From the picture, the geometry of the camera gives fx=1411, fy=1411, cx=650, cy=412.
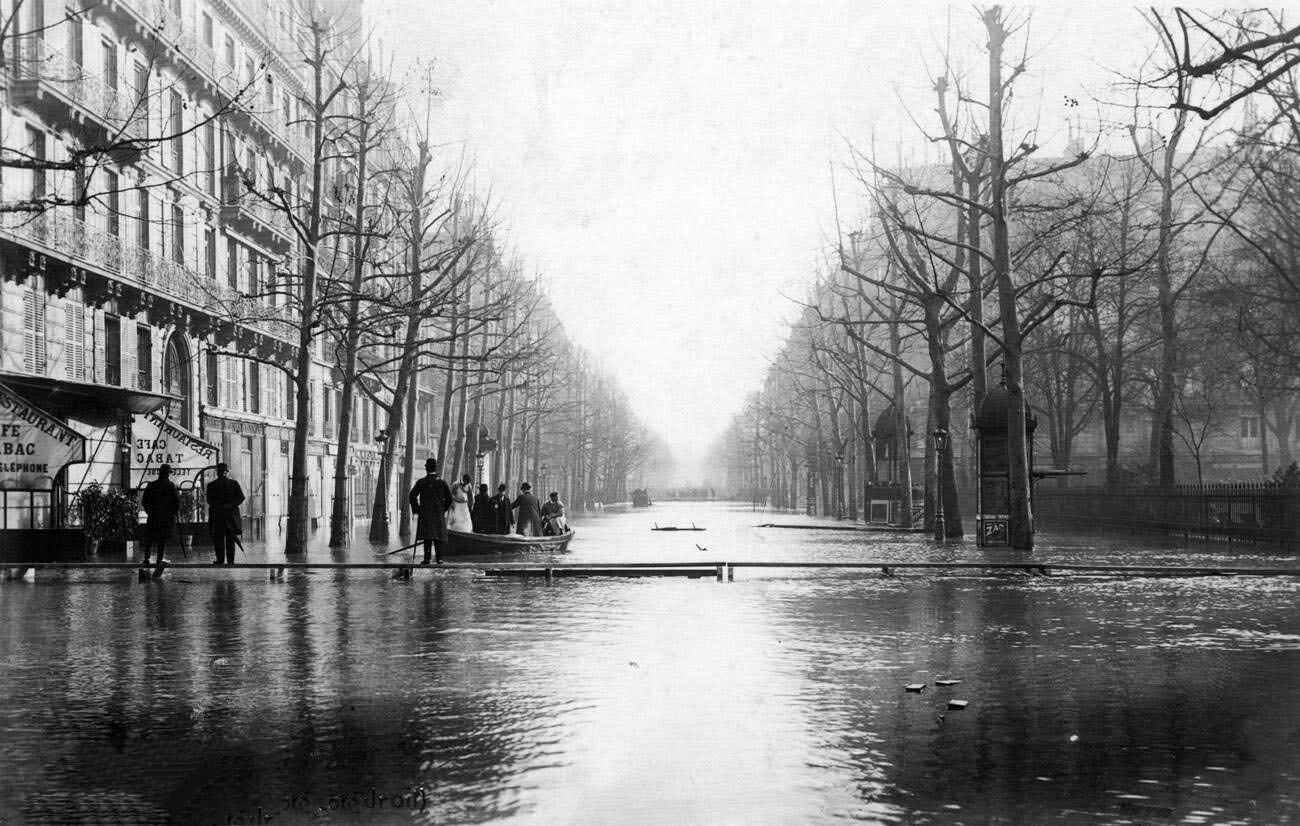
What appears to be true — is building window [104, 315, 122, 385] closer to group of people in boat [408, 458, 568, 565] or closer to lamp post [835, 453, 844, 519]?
group of people in boat [408, 458, 568, 565]

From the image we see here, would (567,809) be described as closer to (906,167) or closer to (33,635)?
(33,635)

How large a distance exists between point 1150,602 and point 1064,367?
37860 mm

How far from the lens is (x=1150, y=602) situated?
644 inches

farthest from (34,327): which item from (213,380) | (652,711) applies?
(652,711)

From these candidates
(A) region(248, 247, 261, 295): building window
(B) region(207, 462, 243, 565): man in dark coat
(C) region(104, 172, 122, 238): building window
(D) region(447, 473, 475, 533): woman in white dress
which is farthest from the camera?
(A) region(248, 247, 261, 295): building window

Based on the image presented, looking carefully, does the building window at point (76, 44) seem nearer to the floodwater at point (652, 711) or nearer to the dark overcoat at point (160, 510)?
the dark overcoat at point (160, 510)

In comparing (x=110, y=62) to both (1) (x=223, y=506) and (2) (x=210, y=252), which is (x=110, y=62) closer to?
(2) (x=210, y=252)

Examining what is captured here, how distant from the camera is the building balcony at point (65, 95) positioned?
2862cm

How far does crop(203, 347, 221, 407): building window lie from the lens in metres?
39.7

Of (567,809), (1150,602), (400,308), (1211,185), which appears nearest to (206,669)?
(567,809)

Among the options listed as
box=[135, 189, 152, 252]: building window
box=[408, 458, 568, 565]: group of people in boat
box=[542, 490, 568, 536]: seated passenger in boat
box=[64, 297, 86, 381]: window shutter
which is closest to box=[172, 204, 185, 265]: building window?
box=[135, 189, 152, 252]: building window

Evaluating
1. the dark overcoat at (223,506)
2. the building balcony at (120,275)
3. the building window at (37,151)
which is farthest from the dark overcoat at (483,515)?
the building window at (37,151)

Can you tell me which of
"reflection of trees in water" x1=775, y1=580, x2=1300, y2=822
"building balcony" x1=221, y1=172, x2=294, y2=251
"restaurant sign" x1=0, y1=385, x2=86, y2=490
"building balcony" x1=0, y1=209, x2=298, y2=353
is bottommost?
"reflection of trees in water" x1=775, y1=580, x2=1300, y2=822

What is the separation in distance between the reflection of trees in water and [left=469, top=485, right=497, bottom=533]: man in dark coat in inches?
644
